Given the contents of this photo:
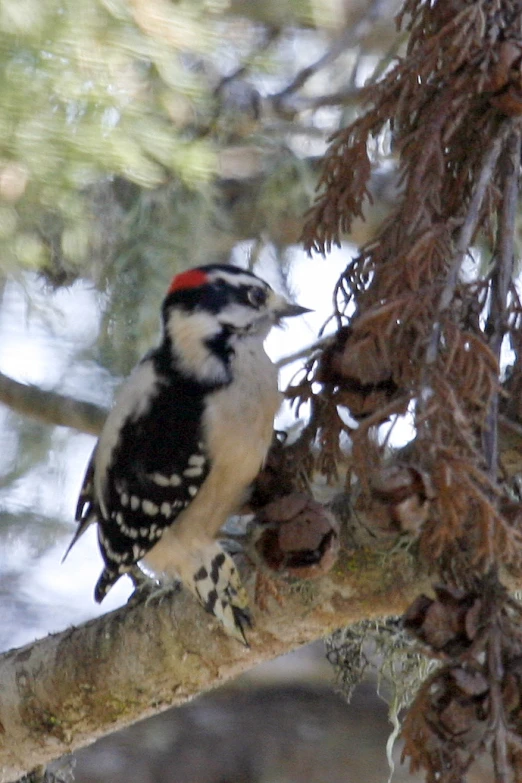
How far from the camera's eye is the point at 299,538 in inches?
46.3

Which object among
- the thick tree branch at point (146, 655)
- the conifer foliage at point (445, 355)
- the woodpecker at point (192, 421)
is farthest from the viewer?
the woodpecker at point (192, 421)

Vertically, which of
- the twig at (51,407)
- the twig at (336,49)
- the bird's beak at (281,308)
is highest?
the twig at (336,49)

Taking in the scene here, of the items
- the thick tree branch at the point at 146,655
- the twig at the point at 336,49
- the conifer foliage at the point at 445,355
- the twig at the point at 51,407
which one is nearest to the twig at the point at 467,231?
the conifer foliage at the point at 445,355

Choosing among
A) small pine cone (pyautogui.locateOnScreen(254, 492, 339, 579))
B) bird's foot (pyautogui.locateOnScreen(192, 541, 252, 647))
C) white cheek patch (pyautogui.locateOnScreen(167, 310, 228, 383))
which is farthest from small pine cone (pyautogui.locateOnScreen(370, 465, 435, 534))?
white cheek patch (pyautogui.locateOnScreen(167, 310, 228, 383))

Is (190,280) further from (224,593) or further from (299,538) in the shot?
(299,538)

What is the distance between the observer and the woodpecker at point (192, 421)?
1673mm

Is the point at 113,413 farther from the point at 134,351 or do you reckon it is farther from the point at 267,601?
the point at 134,351

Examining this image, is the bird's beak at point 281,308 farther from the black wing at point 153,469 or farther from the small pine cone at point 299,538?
the small pine cone at point 299,538

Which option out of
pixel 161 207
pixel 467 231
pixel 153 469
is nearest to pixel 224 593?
pixel 153 469

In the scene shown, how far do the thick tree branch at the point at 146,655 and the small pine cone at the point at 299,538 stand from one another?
185mm

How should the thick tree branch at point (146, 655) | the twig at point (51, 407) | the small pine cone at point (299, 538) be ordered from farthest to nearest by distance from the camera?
1. the twig at point (51, 407)
2. the thick tree branch at point (146, 655)
3. the small pine cone at point (299, 538)

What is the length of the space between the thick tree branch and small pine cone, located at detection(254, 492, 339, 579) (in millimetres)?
185

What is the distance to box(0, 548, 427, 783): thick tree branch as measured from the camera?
1.40 meters

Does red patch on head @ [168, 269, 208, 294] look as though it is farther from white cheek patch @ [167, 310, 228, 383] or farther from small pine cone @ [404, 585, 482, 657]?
small pine cone @ [404, 585, 482, 657]
